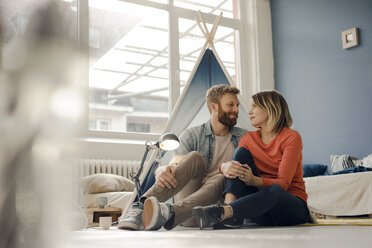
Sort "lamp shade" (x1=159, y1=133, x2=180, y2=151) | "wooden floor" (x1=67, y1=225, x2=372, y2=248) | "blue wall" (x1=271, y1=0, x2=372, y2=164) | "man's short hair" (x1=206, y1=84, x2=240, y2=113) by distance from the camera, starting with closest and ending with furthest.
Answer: "wooden floor" (x1=67, y1=225, x2=372, y2=248)
"lamp shade" (x1=159, y1=133, x2=180, y2=151)
"man's short hair" (x1=206, y1=84, x2=240, y2=113)
"blue wall" (x1=271, y1=0, x2=372, y2=164)

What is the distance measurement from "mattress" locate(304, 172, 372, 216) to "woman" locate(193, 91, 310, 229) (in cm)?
138

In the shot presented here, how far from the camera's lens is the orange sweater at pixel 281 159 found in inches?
73.9

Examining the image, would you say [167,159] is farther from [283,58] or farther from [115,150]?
[283,58]

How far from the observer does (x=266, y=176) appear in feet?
6.53

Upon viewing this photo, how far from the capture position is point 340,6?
4.65 meters

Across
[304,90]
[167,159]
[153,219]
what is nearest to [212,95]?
[167,159]

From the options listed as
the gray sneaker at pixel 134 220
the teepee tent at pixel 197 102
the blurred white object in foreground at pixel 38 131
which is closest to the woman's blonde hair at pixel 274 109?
the teepee tent at pixel 197 102

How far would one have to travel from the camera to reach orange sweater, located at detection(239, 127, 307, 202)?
73.9 inches

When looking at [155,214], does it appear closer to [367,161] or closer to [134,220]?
[134,220]

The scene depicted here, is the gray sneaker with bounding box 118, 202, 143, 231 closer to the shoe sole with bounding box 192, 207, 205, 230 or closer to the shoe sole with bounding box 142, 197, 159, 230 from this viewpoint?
the shoe sole with bounding box 142, 197, 159, 230

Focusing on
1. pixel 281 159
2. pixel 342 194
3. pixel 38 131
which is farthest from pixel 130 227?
pixel 342 194

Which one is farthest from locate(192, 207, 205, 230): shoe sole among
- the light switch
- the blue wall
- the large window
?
the light switch

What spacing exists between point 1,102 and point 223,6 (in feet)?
18.4

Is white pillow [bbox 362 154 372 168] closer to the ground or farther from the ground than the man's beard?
closer to the ground
